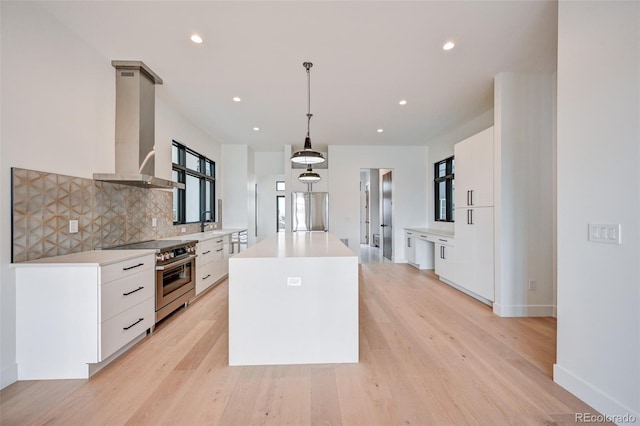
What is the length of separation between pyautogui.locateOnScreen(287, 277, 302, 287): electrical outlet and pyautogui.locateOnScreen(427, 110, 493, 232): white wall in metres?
4.18

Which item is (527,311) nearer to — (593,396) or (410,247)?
(593,396)

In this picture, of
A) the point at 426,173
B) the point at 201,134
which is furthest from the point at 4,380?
the point at 426,173

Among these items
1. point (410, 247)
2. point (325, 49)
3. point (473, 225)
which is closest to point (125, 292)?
point (325, 49)

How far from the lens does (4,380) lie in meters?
1.88

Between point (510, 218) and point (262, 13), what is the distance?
340 centimetres

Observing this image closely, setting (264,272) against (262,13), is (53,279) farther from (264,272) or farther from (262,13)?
(262,13)

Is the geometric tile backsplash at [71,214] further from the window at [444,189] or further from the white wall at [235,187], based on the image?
the window at [444,189]

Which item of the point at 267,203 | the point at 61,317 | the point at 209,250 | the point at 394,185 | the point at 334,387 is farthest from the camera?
the point at 267,203

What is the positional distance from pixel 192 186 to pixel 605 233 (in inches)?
218

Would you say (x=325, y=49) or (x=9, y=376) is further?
(x=325, y=49)

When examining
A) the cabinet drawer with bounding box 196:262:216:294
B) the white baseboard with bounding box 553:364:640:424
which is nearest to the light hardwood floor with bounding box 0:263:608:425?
the white baseboard with bounding box 553:364:640:424

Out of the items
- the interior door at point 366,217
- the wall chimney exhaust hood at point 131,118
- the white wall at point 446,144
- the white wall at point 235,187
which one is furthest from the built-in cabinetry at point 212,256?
the interior door at point 366,217

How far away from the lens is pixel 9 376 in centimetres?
191

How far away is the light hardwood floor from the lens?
5.29 feet
